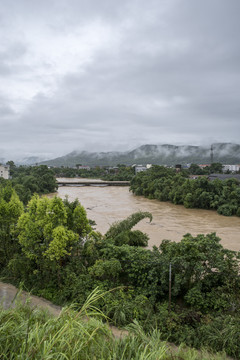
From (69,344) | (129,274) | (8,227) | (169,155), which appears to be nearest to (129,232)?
(129,274)

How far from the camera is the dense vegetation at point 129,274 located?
6.20 metres

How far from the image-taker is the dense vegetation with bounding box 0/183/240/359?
6.20m

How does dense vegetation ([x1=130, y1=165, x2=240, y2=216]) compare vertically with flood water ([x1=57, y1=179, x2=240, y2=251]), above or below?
above

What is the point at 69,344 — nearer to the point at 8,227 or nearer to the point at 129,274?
the point at 129,274

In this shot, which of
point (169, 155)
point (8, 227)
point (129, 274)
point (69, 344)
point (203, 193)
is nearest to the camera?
point (69, 344)

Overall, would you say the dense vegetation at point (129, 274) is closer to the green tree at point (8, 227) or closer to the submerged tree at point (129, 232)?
the green tree at point (8, 227)

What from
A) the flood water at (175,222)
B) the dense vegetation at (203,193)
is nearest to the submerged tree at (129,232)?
the flood water at (175,222)

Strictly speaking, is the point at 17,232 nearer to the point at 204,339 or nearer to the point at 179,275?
the point at 179,275

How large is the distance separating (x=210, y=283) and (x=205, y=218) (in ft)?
49.6

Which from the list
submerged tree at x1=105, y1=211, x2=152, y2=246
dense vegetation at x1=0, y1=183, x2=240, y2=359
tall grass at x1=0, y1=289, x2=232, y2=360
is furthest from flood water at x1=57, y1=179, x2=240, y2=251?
tall grass at x1=0, y1=289, x2=232, y2=360

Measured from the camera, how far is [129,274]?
7750 millimetres

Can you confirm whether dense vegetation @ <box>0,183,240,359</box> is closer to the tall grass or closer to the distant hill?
the tall grass

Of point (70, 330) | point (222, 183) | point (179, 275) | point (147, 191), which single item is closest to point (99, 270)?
point (179, 275)

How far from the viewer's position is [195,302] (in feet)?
22.5
